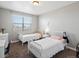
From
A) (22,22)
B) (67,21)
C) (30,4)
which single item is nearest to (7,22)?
(22,22)

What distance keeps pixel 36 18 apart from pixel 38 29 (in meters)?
1.06

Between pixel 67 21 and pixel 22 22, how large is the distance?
11.4ft

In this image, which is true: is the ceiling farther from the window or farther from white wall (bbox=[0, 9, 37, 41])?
the window

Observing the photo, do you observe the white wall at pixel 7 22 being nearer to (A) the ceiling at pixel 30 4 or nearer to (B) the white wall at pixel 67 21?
(A) the ceiling at pixel 30 4

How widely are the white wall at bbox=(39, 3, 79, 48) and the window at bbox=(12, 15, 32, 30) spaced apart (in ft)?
6.15

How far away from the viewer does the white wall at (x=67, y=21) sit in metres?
3.61

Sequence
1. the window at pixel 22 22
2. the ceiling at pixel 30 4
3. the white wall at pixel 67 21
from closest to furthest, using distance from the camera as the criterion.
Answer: the ceiling at pixel 30 4, the white wall at pixel 67 21, the window at pixel 22 22

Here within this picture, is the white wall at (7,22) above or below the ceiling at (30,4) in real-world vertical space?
below

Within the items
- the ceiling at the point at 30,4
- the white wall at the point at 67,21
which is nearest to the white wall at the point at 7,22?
the ceiling at the point at 30,4

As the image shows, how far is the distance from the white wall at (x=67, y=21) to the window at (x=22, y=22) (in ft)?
6.15

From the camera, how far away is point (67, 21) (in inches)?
157

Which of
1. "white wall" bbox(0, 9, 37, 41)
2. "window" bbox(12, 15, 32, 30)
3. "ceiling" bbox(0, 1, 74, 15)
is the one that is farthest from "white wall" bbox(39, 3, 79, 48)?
"white wall" bbox(0, 9, 37, 41)

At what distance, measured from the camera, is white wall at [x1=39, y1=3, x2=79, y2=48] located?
3611mm

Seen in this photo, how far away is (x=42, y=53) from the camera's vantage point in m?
2.46
